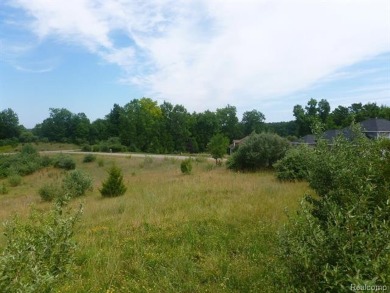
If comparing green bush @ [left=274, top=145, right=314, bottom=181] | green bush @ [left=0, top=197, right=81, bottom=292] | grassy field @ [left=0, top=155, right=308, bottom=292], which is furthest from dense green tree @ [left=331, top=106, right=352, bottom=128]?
green bush @ [left=0, top=197, right=81, bottom=292]

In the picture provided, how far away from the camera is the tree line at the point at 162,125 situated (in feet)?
179

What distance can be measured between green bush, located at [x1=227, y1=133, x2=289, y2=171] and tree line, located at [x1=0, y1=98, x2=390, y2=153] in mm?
32361

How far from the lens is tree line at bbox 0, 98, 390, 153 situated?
2152 inches

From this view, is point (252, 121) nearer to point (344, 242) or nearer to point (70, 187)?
point (70, 187)

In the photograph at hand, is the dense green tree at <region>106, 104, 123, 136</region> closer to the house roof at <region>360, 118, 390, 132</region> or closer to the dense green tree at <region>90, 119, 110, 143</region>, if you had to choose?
the dense green tree at <region>90, 119, 110, 143</region>

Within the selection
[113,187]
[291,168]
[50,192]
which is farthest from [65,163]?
[291,168]

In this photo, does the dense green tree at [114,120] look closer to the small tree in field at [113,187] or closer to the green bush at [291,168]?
the small tree in field at [113,187]

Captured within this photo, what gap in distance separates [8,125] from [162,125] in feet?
121

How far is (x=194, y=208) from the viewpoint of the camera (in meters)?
8.36

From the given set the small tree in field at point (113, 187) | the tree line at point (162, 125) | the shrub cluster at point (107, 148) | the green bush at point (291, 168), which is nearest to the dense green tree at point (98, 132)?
the tree line at point (162, 125)

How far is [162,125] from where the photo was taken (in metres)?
57.2

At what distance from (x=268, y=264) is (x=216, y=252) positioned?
109 cm

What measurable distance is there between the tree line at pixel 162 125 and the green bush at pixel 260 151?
106ft

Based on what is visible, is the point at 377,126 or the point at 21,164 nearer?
the point at 377,126
